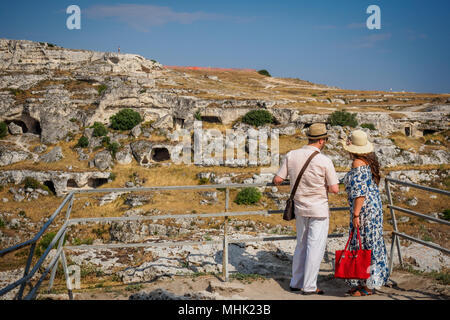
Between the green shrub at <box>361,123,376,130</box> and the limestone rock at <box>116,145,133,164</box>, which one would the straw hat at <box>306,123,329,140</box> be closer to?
the limestone rock at <box>116,145,133,164</box>

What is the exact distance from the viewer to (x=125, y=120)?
27500mm

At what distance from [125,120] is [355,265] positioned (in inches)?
1020

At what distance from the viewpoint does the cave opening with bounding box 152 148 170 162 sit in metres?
26.9

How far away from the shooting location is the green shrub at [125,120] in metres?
27.5

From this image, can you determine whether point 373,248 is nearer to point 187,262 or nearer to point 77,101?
point 187,262

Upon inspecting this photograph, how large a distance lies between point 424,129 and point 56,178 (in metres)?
28.9

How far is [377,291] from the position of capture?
13.3 ft

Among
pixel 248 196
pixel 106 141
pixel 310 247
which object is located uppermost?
pixel 106 141

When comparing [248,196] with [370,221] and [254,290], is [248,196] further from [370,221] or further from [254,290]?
[370,221]

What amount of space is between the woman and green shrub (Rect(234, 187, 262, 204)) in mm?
14858

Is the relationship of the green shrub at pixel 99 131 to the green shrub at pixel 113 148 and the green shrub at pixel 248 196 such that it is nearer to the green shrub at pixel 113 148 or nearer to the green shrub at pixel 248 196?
the green shrub at pixel 113 148

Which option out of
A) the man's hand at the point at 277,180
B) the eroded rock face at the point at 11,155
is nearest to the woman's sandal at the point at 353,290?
the man's hand at the point at 277,180

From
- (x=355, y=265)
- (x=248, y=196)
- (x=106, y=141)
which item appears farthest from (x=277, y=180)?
(x=106, y=141)

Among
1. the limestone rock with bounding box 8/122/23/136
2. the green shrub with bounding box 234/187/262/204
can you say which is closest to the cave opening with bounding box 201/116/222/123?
the green shrub with bounding box 234/187/262/204
